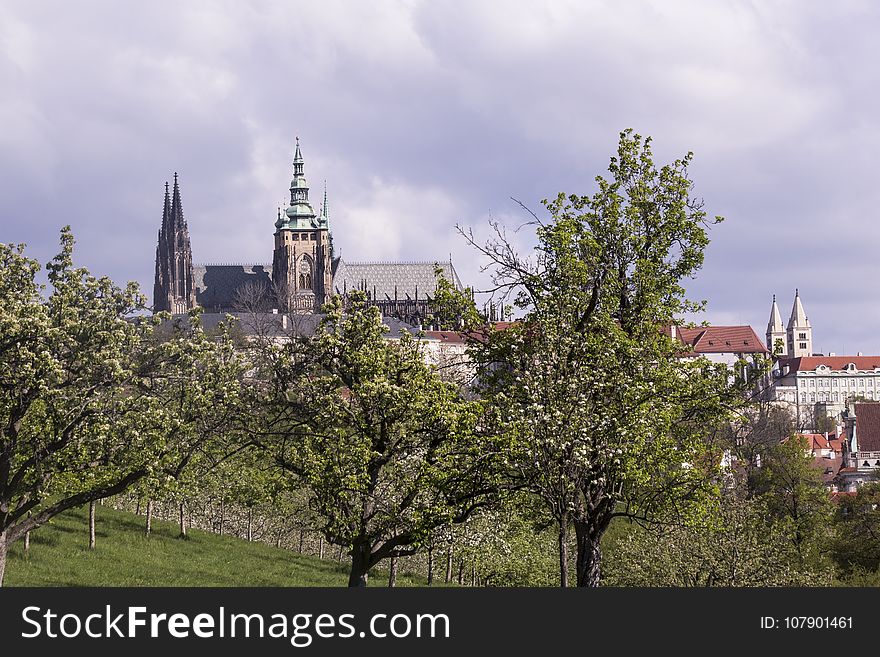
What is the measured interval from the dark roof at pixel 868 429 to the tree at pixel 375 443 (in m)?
89.3

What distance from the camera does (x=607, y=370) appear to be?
2533cm

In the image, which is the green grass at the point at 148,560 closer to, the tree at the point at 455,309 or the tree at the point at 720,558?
the tree at the point at 720,558

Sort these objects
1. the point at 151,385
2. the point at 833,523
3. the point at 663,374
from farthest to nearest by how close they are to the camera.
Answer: the point at 833,523 → the point at 151,385 → the point at 663,374

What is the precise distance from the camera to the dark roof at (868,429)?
4286 inches

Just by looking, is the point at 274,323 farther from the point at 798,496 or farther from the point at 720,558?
the point at 720,558

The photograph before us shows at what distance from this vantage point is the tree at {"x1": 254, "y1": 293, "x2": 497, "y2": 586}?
26.6 meters

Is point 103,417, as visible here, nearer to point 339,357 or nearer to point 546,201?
point 339,357

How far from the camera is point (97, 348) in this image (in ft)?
97.1

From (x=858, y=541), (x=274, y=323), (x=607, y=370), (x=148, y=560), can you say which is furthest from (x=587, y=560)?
(x=274, y=323)

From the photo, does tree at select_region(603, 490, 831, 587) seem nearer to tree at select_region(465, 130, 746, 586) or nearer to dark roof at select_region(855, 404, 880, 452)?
tree at select_region(465, 130, 746, 586)

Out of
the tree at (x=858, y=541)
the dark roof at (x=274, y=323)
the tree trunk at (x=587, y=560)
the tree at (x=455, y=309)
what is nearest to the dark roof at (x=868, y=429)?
the dark roof at (x=274, y=323)

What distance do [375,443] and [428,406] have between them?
1.87 m

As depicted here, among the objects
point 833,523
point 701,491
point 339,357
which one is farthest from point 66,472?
point 833,523
